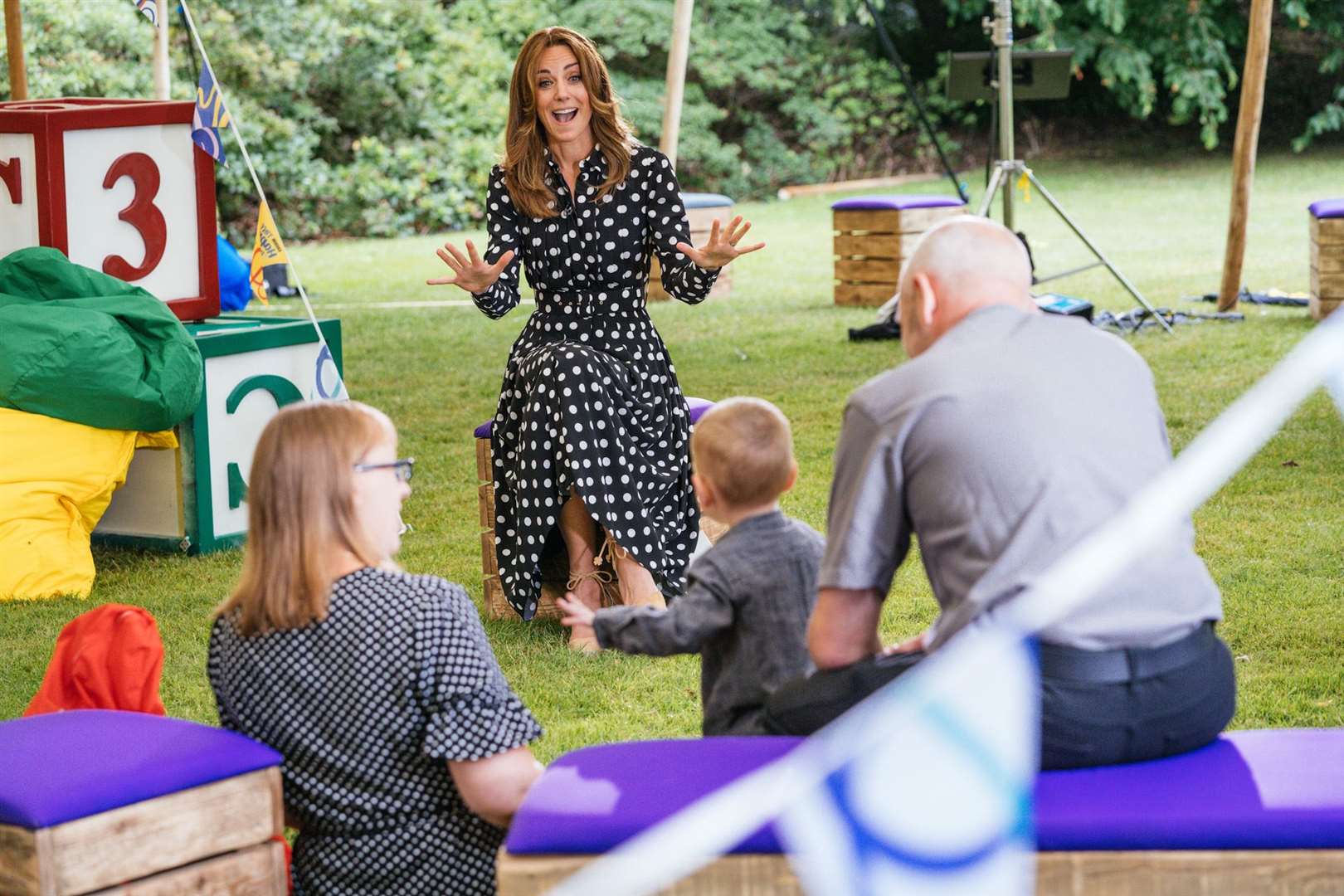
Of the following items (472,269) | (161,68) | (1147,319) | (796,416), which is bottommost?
(796,416)

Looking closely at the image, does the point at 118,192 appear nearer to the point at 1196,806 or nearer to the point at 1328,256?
the point at 1196,806

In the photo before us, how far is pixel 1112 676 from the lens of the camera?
213cm

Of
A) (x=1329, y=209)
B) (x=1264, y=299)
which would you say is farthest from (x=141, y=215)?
(x=1264, y=299)

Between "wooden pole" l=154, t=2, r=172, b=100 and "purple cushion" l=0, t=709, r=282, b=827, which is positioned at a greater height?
"wooden pole" l=154, t=2, r=172, b=100

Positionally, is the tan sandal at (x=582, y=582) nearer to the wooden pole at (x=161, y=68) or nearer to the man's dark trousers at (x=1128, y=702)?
the man's dark trousers at (x=1128, y=702)

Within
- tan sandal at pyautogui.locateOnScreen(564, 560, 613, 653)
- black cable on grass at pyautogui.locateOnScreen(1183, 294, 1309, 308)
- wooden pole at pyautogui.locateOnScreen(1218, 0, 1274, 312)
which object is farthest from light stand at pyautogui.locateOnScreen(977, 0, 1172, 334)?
tan sandal at pyautogui.locateOnScreen(564, 560, 613, 653)

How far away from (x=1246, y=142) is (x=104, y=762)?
24.6 feet

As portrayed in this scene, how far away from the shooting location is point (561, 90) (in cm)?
416

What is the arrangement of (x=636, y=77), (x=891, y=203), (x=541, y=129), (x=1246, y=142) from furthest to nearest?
(x=636, y=77)
(x=891, y=203)
(x=1246, y=142)
(x=541, y=129)

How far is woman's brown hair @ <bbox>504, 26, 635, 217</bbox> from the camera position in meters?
4.20

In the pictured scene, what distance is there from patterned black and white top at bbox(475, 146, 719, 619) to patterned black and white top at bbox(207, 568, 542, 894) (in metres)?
1.70

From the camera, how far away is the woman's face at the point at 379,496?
232 centimetres

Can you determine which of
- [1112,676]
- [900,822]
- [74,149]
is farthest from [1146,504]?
[74,149]

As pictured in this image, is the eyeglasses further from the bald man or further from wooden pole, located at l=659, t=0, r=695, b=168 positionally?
wooden pole, located at l=659, t=0, r=695, b=168
